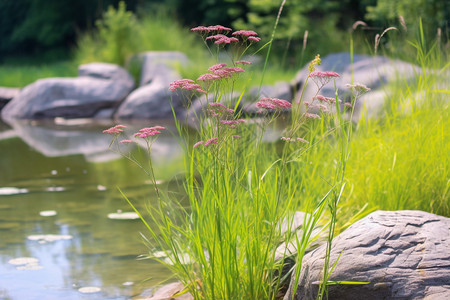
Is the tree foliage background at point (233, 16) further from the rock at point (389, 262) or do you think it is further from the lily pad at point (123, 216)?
the rock at point (389, 262)

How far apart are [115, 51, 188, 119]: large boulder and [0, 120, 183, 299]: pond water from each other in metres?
2.84

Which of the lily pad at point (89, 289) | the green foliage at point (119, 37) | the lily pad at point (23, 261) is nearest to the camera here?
the lily pad at point (89, 289)

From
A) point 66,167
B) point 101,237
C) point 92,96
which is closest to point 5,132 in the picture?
point 92,96

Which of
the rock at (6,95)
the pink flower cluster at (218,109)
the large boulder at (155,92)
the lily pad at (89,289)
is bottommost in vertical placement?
the rock at (6,95)

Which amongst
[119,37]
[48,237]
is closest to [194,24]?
[119,37]

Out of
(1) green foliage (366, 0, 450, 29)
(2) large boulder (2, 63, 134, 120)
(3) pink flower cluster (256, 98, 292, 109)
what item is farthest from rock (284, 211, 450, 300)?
(2) large boulder (2, 63, 134, 120)

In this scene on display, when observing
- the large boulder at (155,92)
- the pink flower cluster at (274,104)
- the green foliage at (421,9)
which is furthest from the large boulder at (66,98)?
the pink flower cluster at (274,104)

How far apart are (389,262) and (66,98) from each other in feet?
33.3

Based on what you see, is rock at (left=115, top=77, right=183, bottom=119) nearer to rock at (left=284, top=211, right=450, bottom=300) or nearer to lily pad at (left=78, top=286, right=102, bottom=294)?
lily pad at (left=78, top=286, right=102, bottom=294)

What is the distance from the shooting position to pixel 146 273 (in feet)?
11.0

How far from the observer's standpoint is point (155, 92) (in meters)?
11.0

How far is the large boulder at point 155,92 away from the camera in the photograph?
10.9 metres

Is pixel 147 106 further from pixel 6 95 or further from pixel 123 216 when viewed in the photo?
pixel 123 216

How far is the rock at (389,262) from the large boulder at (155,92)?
809 cm
